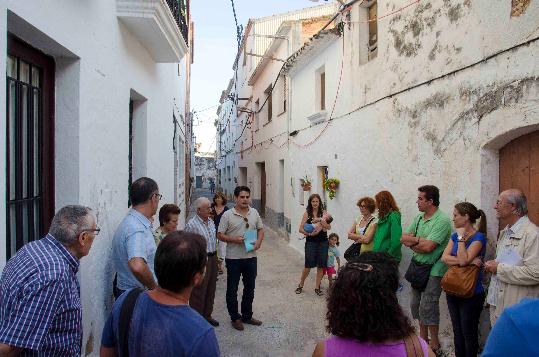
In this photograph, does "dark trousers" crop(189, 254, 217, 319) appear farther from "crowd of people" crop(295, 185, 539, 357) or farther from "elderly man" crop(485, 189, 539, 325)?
"elderly man" crop(485, 189, 539, 325)

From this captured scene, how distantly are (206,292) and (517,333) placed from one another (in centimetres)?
411

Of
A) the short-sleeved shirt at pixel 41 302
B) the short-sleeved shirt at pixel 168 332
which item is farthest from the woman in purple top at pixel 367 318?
the short-sleeved shirt at pixel 41 302

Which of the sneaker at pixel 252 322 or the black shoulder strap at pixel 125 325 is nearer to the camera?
the black shoulder strap at pixel 125 325

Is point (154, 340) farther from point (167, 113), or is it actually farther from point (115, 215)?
point (167, 113)

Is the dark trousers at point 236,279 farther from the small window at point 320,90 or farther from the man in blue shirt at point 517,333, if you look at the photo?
the small window at point 320,90

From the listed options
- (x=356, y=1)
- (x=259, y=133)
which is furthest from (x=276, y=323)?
(x=259, y=133)

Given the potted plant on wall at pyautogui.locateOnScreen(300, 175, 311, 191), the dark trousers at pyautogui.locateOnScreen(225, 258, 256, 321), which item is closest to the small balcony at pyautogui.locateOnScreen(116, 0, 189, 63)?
the dark trousers at pyautogui.locateOnScreen(225, 258, 256, 321)

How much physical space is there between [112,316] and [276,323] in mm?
3818

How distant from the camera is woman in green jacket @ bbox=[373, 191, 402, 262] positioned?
4.95 m

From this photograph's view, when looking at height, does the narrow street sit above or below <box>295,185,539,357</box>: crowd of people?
below

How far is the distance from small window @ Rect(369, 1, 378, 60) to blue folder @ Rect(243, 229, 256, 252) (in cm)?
349

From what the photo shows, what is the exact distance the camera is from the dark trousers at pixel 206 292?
466 cm

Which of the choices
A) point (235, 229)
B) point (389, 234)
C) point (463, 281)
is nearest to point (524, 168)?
point (463, 281)

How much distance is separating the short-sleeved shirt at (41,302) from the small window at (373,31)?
19.2ft
